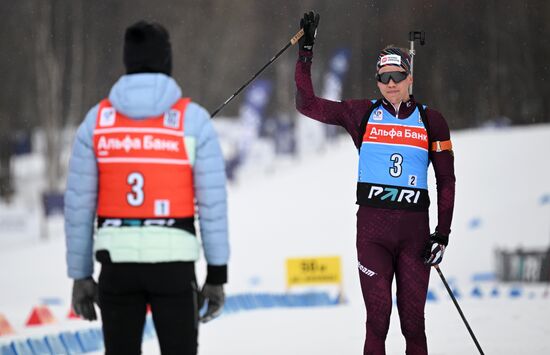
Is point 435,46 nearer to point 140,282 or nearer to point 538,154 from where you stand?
point 538,154

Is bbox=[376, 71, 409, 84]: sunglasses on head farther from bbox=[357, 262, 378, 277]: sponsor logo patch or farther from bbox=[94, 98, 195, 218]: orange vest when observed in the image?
bbox=[94, 98, 195, 218]: orange vest

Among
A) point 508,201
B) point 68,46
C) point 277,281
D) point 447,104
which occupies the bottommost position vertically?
point 277,281

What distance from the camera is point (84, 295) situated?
10.3 ft

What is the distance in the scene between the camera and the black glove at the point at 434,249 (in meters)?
4.18

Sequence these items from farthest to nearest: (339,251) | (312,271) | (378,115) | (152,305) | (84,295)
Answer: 1. (339,251)
2. (312,271)
3. (378,115)
4. (84,295)
5. (152,305)

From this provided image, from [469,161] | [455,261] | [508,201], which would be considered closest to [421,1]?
[455,261]

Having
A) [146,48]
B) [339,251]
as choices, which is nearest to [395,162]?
[146,48]

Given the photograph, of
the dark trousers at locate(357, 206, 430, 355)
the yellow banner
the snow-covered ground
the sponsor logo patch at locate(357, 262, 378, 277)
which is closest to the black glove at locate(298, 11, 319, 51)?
the dark trousers at locate(357, 206, 430, 355)

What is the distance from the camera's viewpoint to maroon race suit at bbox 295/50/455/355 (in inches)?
165

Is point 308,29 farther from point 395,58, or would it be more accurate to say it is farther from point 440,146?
point 440,146

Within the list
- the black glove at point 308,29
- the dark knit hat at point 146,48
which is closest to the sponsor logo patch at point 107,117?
the dark knit hat at point 146,48

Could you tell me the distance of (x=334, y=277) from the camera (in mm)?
9008

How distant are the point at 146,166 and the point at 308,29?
1.42 metres

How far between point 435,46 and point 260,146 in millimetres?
8258
